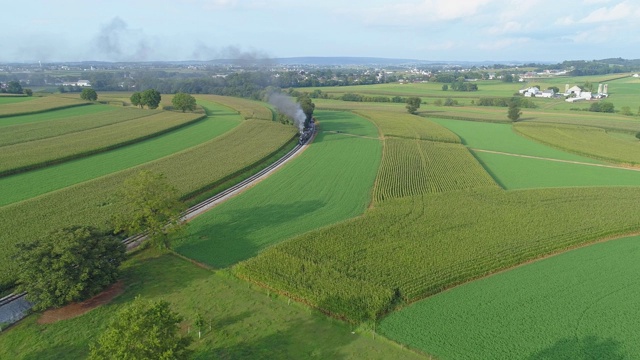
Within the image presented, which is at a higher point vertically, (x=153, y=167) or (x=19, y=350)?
(x=153, y=167)

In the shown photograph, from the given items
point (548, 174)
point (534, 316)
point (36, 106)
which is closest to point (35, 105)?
point (36, 106)

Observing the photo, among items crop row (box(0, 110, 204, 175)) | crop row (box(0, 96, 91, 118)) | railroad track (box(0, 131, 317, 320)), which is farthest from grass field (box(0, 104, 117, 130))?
railroad track (box(0, 131, 317, 320))

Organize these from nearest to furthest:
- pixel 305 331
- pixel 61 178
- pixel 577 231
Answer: pixel 305 331, pixel 577 231, pixel 61 178

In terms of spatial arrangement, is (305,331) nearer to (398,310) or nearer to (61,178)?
(398,310)

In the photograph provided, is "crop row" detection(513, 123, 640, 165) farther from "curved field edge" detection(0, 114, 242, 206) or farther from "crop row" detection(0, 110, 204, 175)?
"crop row" detection(0, 110, 204, 175)

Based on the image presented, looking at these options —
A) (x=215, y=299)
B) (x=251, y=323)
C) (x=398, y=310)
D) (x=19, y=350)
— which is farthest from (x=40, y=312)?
(x=398, y=310)

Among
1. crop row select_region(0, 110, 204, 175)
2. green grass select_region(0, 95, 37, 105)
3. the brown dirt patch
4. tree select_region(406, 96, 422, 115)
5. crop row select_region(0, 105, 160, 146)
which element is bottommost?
the brown dirt patch

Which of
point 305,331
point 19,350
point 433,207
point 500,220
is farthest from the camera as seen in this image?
point 433,207

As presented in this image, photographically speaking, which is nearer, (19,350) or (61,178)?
(19,350)
